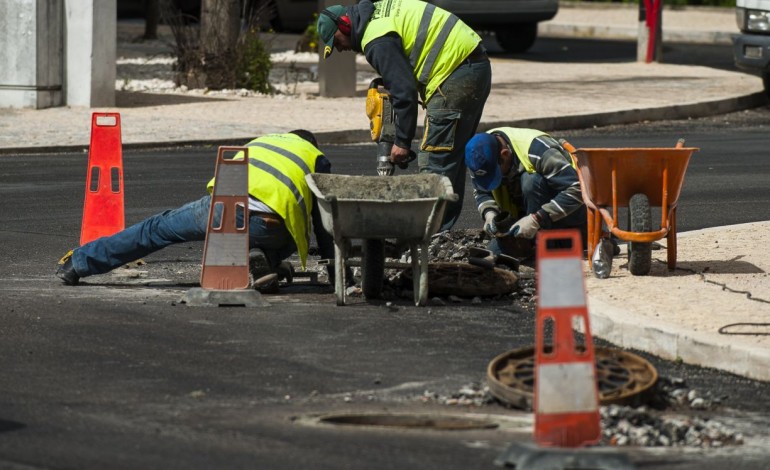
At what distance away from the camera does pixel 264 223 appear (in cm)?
875

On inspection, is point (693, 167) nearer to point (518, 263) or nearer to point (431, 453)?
point (518, 263)

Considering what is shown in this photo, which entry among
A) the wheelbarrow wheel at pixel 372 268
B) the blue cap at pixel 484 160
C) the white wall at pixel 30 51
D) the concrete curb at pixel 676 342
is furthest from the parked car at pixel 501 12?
the concrete curb at pixel 676 342

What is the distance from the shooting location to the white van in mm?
19484

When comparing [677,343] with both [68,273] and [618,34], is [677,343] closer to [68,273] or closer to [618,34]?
[68,273]


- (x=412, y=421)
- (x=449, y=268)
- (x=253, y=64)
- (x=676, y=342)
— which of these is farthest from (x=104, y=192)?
(x=253, y=64)

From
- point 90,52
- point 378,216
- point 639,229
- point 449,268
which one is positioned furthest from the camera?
point 90,52

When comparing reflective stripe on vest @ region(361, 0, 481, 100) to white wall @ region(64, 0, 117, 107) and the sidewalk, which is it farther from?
white wall @ region(64, 0, 117, 107)

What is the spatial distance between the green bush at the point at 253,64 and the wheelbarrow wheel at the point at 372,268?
1208 centimetres

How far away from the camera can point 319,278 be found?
9.70 m

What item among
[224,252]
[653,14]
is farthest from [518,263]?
[653,14]

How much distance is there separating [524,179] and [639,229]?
871mm

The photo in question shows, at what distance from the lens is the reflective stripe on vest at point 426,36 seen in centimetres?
988

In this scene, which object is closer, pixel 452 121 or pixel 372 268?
pixel 372 268

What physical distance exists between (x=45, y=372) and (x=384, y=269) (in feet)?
8.35
